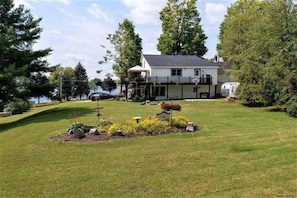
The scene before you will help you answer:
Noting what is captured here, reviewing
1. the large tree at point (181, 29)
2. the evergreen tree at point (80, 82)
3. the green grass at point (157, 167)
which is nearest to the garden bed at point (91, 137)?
the green grass at point (157, 167)

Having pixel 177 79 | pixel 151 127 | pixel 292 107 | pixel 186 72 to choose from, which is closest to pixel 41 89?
pixel 151 127

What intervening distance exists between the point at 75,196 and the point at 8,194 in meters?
1.63

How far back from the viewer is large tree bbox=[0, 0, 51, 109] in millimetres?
22859

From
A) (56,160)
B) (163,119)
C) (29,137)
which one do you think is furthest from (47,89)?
(56,160)

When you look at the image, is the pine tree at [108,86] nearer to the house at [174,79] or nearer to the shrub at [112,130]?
the house at [174,79]

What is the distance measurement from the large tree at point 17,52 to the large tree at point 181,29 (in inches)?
A: 1008

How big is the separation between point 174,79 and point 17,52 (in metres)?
18.9

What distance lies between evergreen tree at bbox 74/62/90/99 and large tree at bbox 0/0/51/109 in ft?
110

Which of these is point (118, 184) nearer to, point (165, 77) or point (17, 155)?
point (17, 155)

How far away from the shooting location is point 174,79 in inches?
1506

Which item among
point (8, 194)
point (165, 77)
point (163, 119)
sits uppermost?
point (165, 77)

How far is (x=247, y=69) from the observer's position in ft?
86.1

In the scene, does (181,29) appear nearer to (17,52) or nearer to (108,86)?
(108,86)

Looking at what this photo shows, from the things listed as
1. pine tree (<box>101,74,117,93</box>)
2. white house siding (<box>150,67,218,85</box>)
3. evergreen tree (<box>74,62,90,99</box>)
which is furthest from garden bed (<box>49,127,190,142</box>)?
evergreen tree (<box>74,62,90,99</box>)
